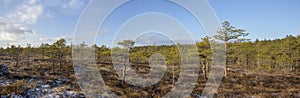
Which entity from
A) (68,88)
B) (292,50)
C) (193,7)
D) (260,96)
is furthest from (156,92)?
(292,50)

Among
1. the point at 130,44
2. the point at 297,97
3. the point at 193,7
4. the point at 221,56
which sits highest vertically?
the point at 193,7

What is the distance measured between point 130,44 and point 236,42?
1643 centimetres

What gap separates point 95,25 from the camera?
1060 cm

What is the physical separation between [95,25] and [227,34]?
23.8 m

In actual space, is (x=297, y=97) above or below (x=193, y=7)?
below

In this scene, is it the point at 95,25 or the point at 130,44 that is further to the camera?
the point at 130,44

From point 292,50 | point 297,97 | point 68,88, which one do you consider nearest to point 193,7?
point 68,88

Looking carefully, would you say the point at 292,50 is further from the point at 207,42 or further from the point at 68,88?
the point at 68,88

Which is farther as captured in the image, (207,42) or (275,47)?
(275,47)

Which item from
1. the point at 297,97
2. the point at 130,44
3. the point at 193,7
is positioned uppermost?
the point at 193,7

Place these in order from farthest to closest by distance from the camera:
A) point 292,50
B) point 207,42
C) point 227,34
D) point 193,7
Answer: point 292,50, point 227,34, point 207,42, point 193,7

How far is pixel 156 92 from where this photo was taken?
2175cm

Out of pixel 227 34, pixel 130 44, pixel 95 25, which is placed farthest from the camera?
pixel 227 34

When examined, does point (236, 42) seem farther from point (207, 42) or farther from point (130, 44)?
point (130, 44)
